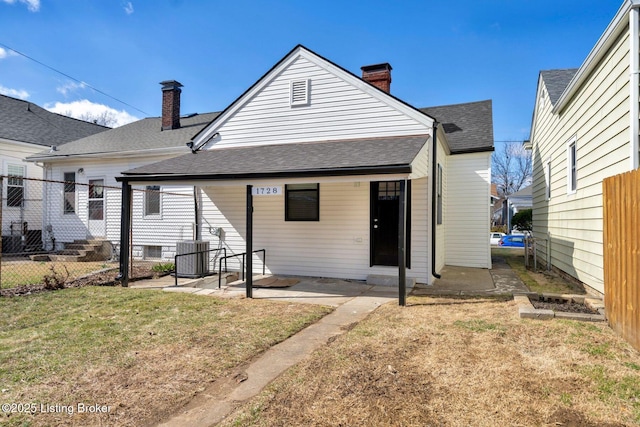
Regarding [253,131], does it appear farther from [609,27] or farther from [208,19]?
[609,27]

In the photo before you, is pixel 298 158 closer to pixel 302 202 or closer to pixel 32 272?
pixel 302 202

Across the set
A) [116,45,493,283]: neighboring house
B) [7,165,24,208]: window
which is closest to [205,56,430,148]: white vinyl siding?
[116,45,493,283]: neighboring house

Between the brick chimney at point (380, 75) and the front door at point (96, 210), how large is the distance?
418 inches

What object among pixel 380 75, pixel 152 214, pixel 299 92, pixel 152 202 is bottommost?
pixel 152 214

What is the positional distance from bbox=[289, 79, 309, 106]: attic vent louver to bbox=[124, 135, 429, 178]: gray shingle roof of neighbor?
119cm

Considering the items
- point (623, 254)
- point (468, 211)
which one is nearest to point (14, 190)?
point (468, 211)

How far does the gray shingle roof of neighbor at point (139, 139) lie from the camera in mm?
13617

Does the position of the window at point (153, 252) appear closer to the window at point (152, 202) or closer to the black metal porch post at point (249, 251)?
the window at point (152, 202)

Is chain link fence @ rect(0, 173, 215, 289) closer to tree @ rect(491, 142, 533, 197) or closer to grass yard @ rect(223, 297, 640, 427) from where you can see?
grass yard @ rect(223, 297, 640, 427)

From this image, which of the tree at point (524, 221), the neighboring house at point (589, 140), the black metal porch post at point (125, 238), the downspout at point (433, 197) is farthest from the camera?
the tree at point (524, 221)

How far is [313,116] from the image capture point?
10055mm

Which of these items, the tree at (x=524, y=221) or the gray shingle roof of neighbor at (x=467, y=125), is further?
the tree at (x=524, y=221)

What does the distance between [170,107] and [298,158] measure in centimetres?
955

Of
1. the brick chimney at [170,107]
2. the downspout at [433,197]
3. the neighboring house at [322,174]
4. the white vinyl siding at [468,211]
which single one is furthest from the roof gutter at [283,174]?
the brick chimney at [170,107]
